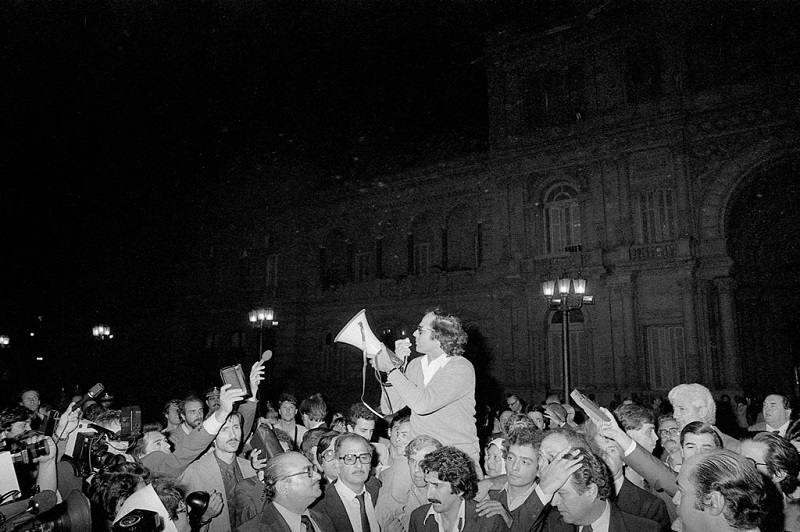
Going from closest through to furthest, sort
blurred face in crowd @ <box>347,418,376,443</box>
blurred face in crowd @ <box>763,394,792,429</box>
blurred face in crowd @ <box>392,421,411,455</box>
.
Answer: blurred face in crowd @ <box>392,421,411,455</box>, blurred face in crowd @ <box>347,418,376,443</box>, blurred face in crowd @ <box>763,394,792,429</box>

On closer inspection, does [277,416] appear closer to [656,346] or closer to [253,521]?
[253,521]

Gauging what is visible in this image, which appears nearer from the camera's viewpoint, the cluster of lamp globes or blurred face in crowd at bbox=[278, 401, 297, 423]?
blurred face in crowd at bbox=[278, 401, 297, 423]

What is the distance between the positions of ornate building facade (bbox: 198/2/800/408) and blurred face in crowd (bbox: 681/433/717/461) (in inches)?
652

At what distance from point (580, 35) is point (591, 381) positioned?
561 inches

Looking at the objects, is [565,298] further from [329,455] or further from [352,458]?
[352,458]

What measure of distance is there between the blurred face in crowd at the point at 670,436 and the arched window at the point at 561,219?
17.5m

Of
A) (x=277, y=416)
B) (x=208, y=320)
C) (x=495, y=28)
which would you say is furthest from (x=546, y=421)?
(x=208, y=320)

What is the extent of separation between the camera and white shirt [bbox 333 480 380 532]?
4.72m

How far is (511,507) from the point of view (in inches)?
169

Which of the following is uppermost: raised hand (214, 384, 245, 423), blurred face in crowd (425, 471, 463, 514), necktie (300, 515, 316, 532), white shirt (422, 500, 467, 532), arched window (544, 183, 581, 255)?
arched window (544, 183, 581, 255)

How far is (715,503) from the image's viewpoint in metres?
3.00

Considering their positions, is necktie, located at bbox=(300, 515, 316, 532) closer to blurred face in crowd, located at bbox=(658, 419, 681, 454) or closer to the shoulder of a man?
the shoulder of a man

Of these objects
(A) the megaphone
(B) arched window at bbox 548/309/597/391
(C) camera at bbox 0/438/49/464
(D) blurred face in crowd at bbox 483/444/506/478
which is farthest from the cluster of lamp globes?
(C) camera at bbox 0/438/49/464

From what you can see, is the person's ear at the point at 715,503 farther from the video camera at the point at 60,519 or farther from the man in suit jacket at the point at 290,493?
the video camera at the point at 60,519
